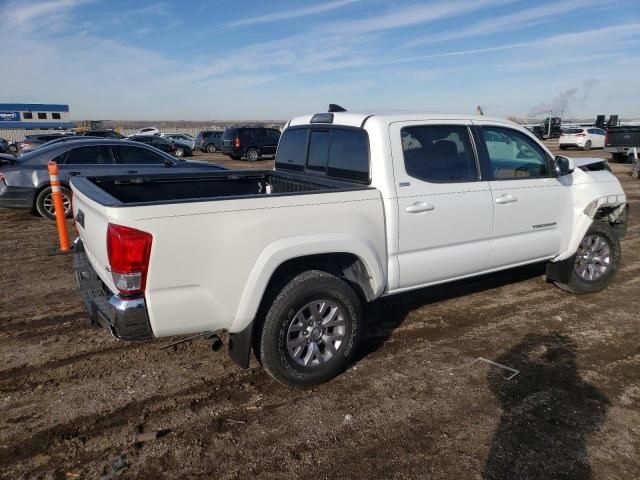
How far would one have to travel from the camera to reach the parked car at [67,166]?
916 centimetres

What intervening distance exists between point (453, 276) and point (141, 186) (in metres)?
2.89

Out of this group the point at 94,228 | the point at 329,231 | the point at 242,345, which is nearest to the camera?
the point at 94,228

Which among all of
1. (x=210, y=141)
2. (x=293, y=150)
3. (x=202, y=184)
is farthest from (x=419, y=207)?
(x=210, y=141)

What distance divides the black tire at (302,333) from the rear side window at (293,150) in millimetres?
1663

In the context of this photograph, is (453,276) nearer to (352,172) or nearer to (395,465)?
(352,172)

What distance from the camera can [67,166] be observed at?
30.5 feet

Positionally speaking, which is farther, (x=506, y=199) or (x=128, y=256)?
(x=506, y=199)

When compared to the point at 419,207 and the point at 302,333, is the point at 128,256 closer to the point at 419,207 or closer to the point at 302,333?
the point at 302,333

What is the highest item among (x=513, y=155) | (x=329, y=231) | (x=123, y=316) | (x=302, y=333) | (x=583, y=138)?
(x=513, y=155)

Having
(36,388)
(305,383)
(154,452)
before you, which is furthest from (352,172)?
(36,388)

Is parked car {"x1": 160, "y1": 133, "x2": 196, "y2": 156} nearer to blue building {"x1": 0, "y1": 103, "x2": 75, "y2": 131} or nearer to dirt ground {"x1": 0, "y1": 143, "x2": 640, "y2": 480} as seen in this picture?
dirt ground {"x1": 0, "y1": 143, "x2": 640, "y2": 480}

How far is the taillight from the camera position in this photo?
2701mm

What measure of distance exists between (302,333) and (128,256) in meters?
1.34

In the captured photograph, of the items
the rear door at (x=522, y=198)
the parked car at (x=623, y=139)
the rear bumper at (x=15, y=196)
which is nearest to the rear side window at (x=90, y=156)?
the rear bumper at (x=15, y=196)
